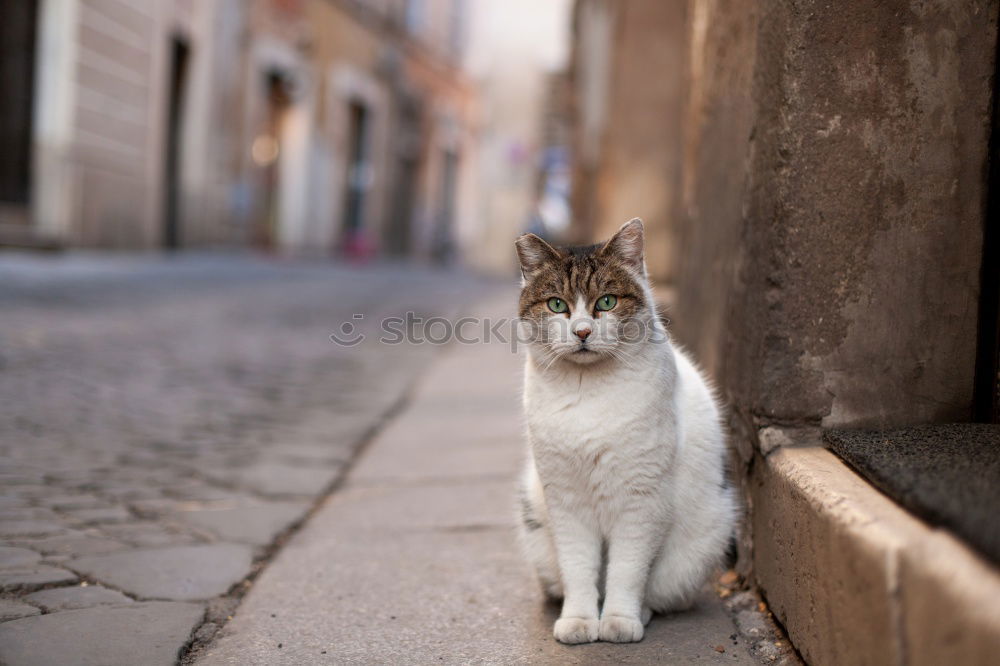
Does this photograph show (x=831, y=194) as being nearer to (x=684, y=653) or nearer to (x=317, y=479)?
(x=684, y=653)

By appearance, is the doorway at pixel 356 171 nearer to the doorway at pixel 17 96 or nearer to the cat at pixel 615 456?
the doorway at pixel 17 96

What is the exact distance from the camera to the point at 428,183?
85.9 feet

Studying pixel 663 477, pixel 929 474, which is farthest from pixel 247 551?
pixel 929 474

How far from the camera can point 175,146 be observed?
1444cm

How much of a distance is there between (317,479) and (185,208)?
1174 centimetres

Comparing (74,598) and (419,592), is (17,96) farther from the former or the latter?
(419,592)

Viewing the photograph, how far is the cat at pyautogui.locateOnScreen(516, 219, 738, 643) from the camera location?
2.06 m

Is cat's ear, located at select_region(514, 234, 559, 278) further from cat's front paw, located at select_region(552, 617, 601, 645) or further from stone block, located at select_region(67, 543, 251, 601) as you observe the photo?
stone block, located at select_region(67, 543, 251, 601)

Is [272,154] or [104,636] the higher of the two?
[272,154]

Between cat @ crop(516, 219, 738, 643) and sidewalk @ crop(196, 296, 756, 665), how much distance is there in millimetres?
100

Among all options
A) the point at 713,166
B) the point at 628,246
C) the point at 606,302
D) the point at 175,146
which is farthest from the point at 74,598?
the point at 175,146

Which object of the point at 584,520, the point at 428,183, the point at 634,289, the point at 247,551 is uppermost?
the point at 428,183

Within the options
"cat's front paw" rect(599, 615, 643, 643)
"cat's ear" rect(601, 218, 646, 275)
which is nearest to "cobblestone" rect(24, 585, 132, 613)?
"cat's front paw" rect(599, 615, 643, 643)

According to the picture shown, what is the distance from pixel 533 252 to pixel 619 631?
90 centimetres
